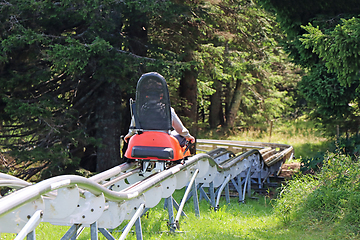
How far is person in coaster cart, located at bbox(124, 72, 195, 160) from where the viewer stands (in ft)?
18.5

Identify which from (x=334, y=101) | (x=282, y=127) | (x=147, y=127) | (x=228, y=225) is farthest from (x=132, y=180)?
(x=282, y=127)

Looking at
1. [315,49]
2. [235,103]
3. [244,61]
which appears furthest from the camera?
[235,103]

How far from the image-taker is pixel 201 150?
17.0 metres

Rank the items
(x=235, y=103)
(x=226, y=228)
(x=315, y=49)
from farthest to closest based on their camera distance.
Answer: (x=235, y=103)
(x=315, y=49)
(x=226, y=228)

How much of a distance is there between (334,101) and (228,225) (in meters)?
4.88

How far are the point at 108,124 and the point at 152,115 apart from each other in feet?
17.4

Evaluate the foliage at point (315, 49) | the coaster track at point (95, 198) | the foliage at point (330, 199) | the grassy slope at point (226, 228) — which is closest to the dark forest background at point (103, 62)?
the foliage at point (315, 49)

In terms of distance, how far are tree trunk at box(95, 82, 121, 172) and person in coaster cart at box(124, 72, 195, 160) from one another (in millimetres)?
4944

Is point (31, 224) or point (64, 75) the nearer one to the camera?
point (31, 224)

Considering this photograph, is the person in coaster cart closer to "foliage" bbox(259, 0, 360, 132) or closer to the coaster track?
the coaster track

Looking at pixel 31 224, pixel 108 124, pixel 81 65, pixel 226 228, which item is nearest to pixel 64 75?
pixel 108 124

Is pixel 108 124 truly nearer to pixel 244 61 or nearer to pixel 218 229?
pixel 218 229

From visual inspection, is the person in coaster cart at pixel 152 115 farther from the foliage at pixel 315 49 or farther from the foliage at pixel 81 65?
the foliage at pixel 81 65

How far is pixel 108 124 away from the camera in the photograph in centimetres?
1086
